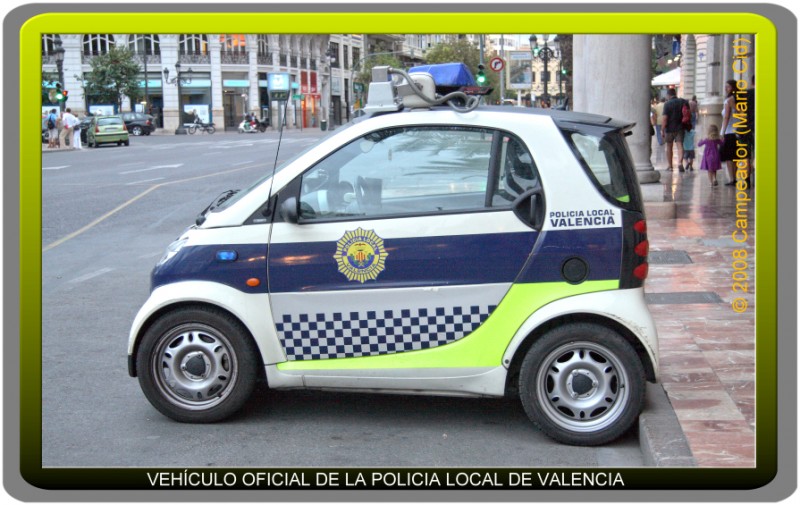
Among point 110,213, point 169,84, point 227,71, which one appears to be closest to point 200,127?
point 169,84

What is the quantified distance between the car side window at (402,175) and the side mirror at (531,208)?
0.54 feet

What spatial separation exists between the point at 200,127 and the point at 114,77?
71.0 inches

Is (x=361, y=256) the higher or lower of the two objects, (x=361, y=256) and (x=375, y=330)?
the higher

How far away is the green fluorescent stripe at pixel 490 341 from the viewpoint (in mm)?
4789

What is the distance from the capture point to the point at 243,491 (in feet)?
12.1

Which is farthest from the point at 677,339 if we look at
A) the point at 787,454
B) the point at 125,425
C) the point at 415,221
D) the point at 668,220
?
the point at 668,220

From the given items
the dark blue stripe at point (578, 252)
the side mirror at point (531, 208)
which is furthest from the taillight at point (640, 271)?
the side mirror at point (531, 208)

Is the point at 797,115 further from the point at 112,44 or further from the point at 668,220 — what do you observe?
the point at 668,220

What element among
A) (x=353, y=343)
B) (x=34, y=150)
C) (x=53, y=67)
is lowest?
(x=353, y=343)

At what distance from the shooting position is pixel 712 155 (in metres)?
14.3

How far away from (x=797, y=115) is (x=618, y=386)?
5.90 ft

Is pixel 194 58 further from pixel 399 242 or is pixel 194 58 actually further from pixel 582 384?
pixel 582 384

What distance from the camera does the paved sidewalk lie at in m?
4.16

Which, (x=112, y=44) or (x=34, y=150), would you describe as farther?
(x=112, y=44)
